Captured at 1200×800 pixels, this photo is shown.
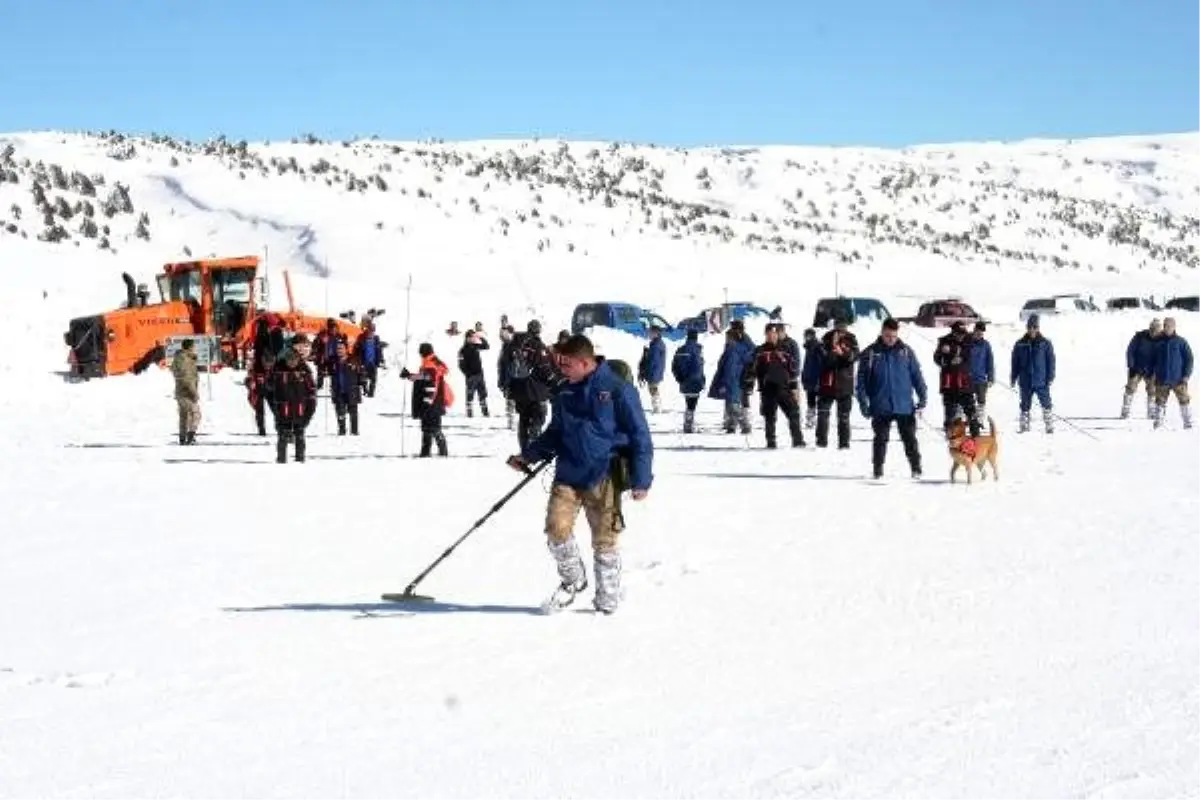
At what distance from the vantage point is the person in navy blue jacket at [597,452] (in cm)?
802

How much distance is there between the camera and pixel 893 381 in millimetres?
14914

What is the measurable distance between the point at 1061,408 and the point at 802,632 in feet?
60.9

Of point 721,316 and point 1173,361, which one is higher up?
point 721,316

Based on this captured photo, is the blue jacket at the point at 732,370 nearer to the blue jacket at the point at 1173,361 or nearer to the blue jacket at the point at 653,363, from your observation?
the blue jacket at the point at 653,363

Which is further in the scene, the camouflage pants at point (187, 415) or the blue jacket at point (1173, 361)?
the camouflage pants at point (187, 415)

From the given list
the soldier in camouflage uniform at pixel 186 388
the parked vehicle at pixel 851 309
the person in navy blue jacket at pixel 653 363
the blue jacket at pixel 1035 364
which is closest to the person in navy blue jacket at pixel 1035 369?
the blue jacket at pixel 1035 364

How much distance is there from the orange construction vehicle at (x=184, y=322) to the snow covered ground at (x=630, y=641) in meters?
14.6

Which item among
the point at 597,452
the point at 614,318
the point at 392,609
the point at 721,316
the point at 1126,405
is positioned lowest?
the point at 392,609

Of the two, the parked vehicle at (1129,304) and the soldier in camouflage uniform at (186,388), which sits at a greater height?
the parked vehicle at (1129,304)

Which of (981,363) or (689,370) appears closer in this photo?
(981,363)

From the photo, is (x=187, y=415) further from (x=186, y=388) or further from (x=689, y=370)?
(x=689, y=370)

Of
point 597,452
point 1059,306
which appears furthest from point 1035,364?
point 1059,306

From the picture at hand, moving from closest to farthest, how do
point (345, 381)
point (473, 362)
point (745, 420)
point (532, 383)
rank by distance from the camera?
point (532, 383)
point (745, 420)
point (345, 381)
point (473, 362)

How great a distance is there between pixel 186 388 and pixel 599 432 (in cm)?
1359
